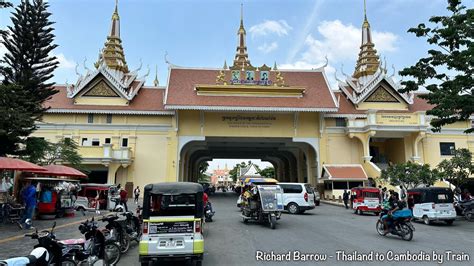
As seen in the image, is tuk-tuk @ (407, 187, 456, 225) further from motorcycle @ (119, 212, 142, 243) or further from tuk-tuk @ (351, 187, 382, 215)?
motorcycle @ (119, 212, 142, 243)

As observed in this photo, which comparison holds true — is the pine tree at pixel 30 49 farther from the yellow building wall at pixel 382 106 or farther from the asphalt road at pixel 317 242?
the yellow building wall at pixel 382 106

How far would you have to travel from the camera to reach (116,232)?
7.79 meters

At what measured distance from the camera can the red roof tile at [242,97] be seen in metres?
27.2

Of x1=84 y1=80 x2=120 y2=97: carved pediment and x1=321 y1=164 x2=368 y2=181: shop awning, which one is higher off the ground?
x1=84 y1=80 x2=120 y2=97: carved pediment

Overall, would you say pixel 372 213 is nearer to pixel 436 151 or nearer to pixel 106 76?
pixel 436 151

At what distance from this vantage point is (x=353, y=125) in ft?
92.8

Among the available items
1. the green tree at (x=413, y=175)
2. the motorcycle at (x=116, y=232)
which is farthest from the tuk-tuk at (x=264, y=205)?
the green tree at (x=413, y=175)

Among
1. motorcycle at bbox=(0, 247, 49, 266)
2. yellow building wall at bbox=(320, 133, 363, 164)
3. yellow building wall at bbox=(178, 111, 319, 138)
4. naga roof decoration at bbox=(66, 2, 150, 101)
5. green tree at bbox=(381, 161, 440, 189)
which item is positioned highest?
naga roof decoration at bbox=(66, 2, 150, 101)

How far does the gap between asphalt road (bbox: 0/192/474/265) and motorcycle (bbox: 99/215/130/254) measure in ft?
0.80

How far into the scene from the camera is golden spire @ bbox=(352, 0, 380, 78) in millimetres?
32800

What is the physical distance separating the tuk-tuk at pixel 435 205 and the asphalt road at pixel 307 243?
0.95 metres

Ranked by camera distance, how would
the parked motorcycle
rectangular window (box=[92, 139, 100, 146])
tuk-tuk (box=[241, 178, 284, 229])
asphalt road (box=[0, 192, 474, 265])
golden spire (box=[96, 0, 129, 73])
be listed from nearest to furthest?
the parked motorcycle < asphalt road (box=[0, 192, 474, 265]) < tuk-tuk (box=[241, 178, 284, 229]) < rectangular window (box=[92, 139, 100, 146]) < golden spire (box=[96, 0, 129, 73])

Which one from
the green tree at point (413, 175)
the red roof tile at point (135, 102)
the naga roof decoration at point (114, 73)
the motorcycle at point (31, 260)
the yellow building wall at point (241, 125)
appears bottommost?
the motorcycle at point (31, 260)

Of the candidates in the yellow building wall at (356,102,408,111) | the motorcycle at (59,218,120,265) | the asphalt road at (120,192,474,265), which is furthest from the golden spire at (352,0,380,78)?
the motorcycle at (59,218,120,265)
